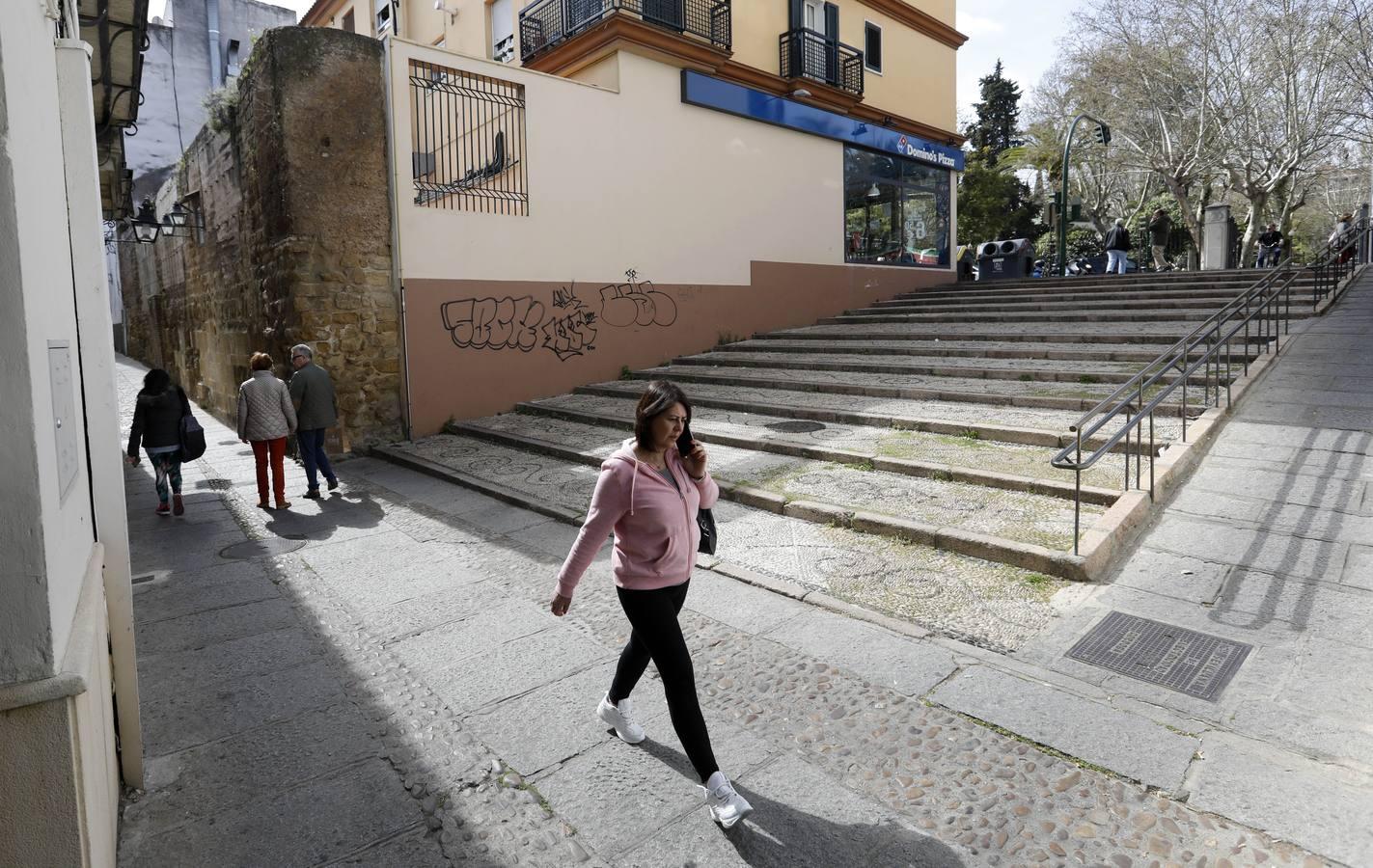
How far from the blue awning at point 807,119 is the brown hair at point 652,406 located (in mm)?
12615

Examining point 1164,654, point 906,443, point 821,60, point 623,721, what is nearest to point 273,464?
point 623,721

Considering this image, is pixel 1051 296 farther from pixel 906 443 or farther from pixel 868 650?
pixel 868 650

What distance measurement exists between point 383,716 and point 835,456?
202 inches

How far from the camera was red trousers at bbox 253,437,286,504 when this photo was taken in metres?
7.79

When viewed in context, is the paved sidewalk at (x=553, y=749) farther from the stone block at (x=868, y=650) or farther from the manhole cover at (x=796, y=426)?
the manhole cover at (x=796, y=426)

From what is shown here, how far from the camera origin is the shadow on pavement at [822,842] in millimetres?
2662

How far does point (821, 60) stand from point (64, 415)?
57.3 feet

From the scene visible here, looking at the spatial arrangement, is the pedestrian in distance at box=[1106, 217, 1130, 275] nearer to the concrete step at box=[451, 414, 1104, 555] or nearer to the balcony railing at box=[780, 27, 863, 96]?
the balcony railing at box=[780, 27, 863, 96]

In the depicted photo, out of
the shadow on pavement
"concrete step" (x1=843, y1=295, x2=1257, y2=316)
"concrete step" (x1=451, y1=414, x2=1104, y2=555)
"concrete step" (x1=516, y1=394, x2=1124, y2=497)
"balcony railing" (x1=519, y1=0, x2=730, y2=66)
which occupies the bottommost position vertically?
the shadow on pavement

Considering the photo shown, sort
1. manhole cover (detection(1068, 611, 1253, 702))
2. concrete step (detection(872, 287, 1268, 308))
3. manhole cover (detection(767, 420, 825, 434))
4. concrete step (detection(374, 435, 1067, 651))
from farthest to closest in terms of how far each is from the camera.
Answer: concrete step (detection(872, 287, 1268, 308)), manhole cover (detection(767, 420, 825, 434)), concrete step (detection(374, 435, 1067, 651)), manhole cover (detection(1068, 611, 1253, 702))

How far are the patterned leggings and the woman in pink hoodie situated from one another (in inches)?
259

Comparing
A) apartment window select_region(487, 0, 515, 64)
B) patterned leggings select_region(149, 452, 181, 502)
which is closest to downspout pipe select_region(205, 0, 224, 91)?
apartment window select_region(487, 0, 515, 64)

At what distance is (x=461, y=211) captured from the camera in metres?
11.4

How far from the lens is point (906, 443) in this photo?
802 cm
